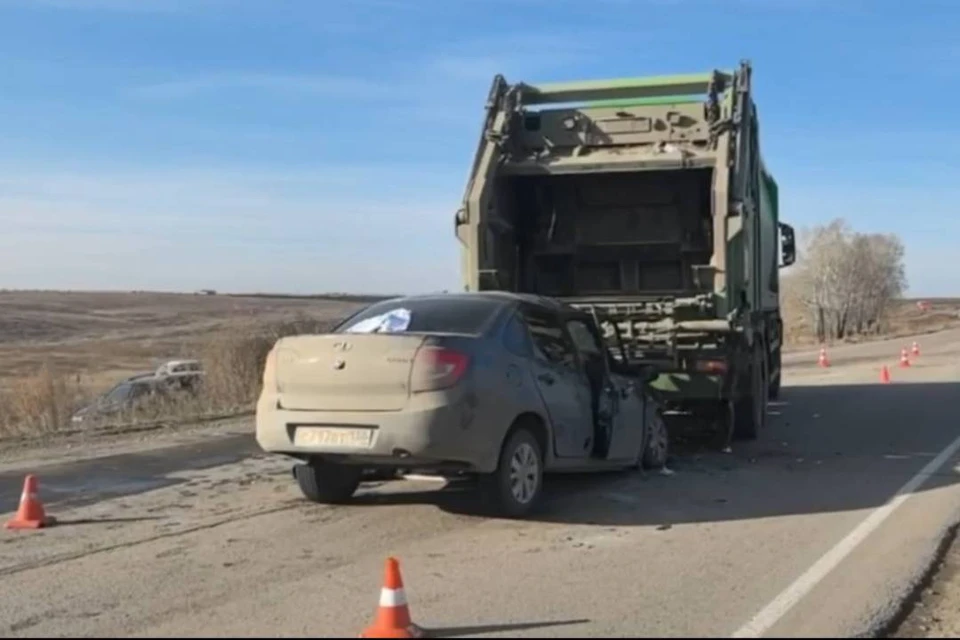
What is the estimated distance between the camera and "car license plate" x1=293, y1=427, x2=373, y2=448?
8102 mm

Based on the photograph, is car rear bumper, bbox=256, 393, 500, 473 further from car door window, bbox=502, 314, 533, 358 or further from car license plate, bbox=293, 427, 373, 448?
car door window, bbox=502, 314, 533, 358

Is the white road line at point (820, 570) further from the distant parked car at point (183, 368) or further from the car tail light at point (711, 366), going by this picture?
the distant parked car at point (183, 368)

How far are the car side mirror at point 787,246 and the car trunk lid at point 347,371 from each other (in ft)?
38.9

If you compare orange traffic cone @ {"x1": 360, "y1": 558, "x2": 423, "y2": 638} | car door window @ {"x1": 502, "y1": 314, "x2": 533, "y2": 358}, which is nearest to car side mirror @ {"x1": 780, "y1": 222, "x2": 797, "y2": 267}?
car door window @ {"x1": 502, "y1": 314, "x2": 533, "y2": 358}

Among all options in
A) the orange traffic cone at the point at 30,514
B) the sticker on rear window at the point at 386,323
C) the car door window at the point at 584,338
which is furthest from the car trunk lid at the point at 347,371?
the car door window at the point at 584,338

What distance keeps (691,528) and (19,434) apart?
31.3ft

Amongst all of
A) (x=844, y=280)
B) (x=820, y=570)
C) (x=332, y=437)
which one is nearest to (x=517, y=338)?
(x=332, y=437)

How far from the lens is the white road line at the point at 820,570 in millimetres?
5785

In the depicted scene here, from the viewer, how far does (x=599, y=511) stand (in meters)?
8.95

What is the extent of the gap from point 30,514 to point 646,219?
7.62 metres

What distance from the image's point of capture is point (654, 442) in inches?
430

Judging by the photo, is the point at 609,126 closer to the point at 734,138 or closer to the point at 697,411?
the point at 734,138

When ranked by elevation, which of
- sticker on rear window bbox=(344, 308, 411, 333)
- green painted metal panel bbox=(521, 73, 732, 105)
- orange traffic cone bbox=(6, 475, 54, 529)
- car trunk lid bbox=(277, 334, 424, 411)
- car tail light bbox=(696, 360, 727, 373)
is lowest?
orange traffic cone bbox=(6, 475, 54, 529)

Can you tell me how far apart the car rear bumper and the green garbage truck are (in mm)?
3593
